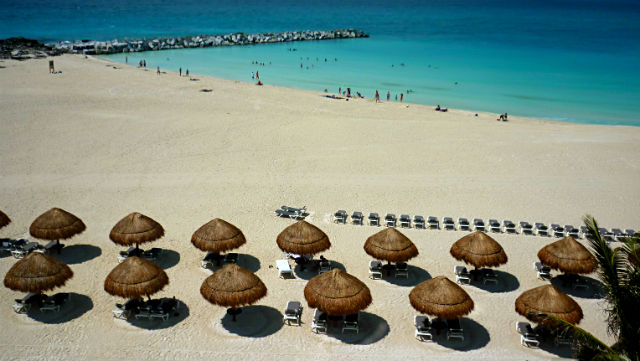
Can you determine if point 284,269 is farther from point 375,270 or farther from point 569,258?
point 569,258

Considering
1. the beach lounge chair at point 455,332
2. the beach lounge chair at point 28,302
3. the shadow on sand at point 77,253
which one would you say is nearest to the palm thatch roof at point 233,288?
the beach lounge chair at point 28,302

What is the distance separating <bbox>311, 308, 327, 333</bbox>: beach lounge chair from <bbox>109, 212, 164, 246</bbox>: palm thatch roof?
5135 millimetres

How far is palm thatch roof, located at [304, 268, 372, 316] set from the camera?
10.4 meters

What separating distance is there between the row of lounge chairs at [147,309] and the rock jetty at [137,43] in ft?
142

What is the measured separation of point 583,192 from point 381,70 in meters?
35.3

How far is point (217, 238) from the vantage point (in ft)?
43.0

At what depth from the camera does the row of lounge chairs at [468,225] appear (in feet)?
52.2

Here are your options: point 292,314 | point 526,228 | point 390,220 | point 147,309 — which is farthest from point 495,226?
point 147,309

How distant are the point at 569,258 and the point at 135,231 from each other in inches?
445

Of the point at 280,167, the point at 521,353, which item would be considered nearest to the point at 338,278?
the point at 521,353

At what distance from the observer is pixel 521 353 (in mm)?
10336

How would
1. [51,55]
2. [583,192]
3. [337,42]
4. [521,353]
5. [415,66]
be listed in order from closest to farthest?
[521,353] < [583,192] < [51,55] < [415,66] < [337,42]

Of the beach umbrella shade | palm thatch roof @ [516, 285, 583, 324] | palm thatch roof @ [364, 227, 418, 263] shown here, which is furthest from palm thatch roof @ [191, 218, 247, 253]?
palm thatch roof @ [516, 285, 583, 324]

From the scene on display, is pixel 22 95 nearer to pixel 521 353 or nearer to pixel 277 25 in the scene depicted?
pixel 521 353
